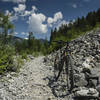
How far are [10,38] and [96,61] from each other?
864 cm

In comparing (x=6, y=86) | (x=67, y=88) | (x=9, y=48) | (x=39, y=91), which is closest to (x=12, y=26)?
(x=9, y=48)

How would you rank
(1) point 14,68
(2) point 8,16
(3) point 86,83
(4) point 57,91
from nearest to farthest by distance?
(3) point 86,83 → (4) point 57,91 → (1) point 14,68 → (2) point 8,16

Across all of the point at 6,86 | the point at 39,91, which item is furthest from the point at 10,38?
the point at 39,91

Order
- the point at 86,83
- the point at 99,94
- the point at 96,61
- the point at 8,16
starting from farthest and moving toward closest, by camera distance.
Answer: the point at 8,16 < the point at 96,61 < the point at 86,83 < the point at 99,94

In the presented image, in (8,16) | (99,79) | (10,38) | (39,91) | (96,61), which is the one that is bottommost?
(39,91)

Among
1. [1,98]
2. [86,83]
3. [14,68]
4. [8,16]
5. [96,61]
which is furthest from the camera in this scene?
[8,16]

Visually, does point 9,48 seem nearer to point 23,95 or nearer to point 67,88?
point 23,95

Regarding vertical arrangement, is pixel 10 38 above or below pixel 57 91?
above

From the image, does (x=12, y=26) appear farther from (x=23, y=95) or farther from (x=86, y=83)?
(x=86, y=83)

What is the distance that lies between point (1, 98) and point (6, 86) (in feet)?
3.81

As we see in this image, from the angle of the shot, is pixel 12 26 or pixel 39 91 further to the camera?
pixel 12 26

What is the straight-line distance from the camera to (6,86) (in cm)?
491

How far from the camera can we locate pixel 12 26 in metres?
10.2

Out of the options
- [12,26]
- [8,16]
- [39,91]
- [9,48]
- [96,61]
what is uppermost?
[8,16]
